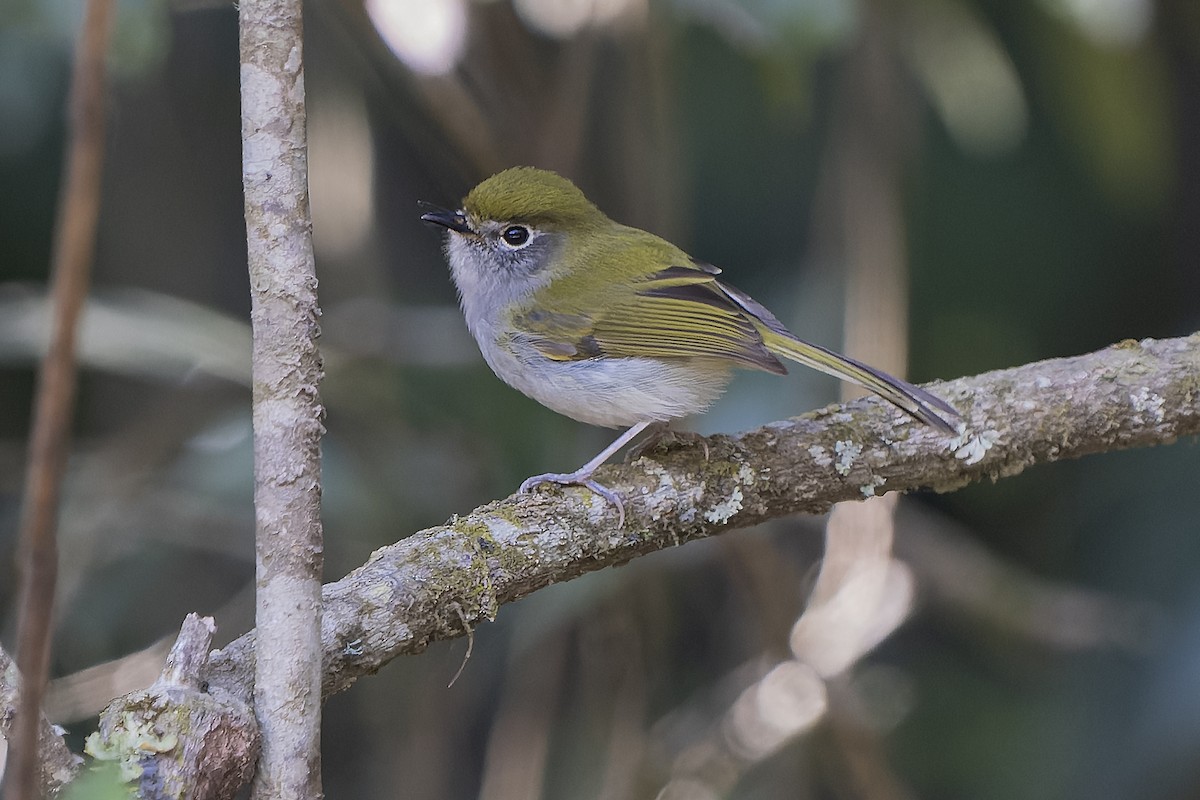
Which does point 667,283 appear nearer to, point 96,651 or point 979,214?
point 979,214

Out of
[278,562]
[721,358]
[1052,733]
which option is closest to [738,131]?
[721,358]

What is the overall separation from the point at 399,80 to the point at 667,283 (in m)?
1.85

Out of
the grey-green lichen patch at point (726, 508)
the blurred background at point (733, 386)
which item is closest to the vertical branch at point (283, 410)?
the grey-green lichen patch at point (726, 508)

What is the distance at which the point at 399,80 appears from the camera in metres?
4.49

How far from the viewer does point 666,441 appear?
9.02ft

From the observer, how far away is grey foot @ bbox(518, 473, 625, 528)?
2418mm

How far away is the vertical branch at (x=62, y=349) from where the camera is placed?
85cm

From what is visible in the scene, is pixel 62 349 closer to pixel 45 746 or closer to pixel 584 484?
pixel 45 746

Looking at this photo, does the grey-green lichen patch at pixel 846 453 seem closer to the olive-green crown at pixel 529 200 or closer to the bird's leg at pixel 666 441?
the bird's leg at pixel 666 441

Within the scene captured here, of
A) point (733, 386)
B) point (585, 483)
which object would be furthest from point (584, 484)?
point (733, 386)

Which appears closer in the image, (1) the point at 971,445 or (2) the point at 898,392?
(2) the point at 898,392

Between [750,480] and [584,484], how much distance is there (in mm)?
386

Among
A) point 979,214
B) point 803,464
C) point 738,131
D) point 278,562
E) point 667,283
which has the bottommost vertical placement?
point 278,562

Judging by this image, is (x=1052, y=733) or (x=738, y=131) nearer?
(x=1052, y=733)
